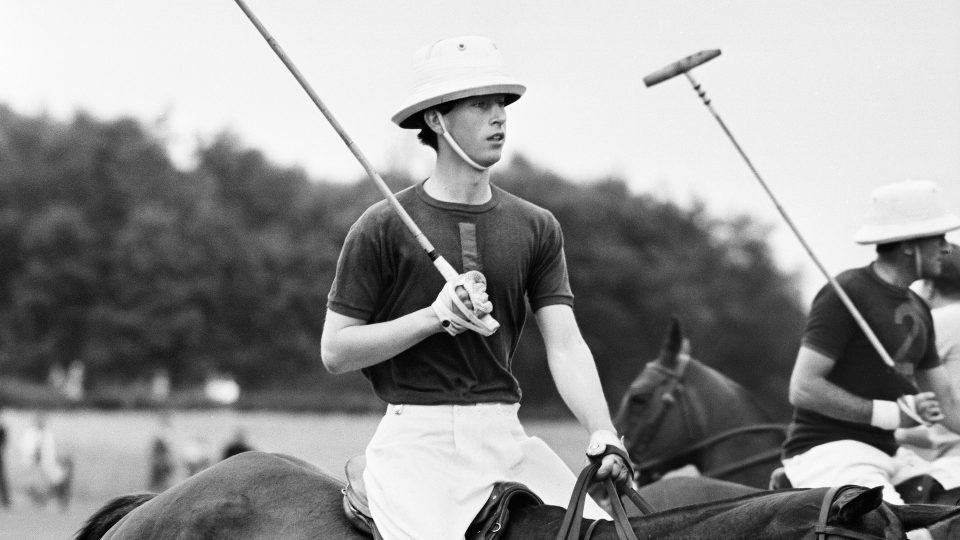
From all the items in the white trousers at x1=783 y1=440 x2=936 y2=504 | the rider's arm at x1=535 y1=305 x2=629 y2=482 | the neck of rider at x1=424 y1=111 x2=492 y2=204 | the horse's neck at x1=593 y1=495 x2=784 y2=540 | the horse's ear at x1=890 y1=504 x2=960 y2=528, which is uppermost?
the neck of rider at x1=424 y1=111 x2=492 y2=204

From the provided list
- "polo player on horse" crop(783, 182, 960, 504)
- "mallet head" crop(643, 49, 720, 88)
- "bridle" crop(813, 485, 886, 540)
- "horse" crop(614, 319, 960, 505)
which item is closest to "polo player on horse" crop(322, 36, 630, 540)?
"bridle" crop(813, 485, 886, 540)

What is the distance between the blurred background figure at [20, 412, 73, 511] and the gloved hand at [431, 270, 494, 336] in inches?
927

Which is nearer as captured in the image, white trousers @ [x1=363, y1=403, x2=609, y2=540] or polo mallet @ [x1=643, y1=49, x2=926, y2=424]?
white trousers @ [x1=363, y1=403, x2=609, y2=540]

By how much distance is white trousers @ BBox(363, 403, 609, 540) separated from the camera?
4.11 metres

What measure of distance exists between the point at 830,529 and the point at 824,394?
2624 mm

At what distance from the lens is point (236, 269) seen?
6469 centimetres

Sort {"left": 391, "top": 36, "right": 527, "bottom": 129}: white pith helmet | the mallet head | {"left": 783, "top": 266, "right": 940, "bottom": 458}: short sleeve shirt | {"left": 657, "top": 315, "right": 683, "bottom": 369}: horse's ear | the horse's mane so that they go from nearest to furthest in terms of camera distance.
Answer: {"left": 391, "top": 36, "right": 527, "bottom": 129}: white pith helmet
the horse's mane
the mallet head
{"left": 783, "top": 266, "right": 940, "bottom": 458}: short sleeve shirt
{"left": 657, "top": 315, "right": 683, "bottom": 369}: horse's ear

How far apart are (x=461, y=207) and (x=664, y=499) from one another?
2.87 metres

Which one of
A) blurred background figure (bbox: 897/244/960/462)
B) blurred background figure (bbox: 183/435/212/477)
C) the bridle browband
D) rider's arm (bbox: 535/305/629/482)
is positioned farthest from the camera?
blurred background figure (bbox: 183/435/212/477)

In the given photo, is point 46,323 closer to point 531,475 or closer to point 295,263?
point 295,263

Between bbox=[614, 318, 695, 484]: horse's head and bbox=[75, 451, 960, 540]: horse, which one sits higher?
bbox=[75, 451, 960, 540]: horse

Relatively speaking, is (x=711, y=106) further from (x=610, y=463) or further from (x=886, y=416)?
(x=610, y=463)

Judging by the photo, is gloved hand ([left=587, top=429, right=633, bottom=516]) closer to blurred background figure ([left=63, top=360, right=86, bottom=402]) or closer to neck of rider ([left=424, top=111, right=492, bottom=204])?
neck of rider ([left=424, top=111, right=492, bottom=204])

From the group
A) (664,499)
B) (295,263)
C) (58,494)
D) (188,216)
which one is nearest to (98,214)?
(188,216)
